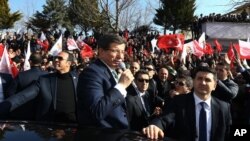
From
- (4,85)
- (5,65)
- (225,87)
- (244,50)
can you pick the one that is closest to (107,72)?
(225,87)

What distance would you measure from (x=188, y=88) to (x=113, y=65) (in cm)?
229

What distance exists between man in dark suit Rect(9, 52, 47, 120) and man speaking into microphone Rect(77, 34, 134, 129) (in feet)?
5.55

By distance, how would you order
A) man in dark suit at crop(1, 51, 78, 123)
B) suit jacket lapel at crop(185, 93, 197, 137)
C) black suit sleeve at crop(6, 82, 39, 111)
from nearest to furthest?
suit jacket lapel at crop(185, 93, 197, 137) → black suit sleeve at crop(6, 82, 39, 111) → man in dark suit at crop(1, 51, 78, 123)

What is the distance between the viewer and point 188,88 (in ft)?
18.6

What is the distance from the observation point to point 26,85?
5.68 meters

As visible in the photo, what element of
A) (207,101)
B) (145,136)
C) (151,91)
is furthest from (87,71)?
(151,91)

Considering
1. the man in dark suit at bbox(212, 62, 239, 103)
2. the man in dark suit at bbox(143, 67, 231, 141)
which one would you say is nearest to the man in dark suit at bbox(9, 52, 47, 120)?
the man in dark suit at bbox(143, 67, 231, 141)

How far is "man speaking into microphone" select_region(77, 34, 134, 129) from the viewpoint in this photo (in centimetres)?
319

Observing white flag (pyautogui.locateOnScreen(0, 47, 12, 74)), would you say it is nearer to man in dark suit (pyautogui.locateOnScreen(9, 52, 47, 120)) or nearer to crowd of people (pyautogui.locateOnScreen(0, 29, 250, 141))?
man in dark suit (pyautogui.locateOnScreen(9, 52, 47, 120))

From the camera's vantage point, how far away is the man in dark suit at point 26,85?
5.02 meters

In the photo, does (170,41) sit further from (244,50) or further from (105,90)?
(105,90)

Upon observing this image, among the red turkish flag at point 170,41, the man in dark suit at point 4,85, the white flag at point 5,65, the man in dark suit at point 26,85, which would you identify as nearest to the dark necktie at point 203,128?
the man in dark suit at point 26,85

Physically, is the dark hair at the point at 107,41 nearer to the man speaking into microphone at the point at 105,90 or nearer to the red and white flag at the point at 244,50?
the man speaking into microphone at the point at 105,90

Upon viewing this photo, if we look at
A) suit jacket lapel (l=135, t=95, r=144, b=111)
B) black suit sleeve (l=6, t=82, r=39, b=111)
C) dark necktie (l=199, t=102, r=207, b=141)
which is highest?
black suit sleeve (l=6, t=82, r=39, b=111)
